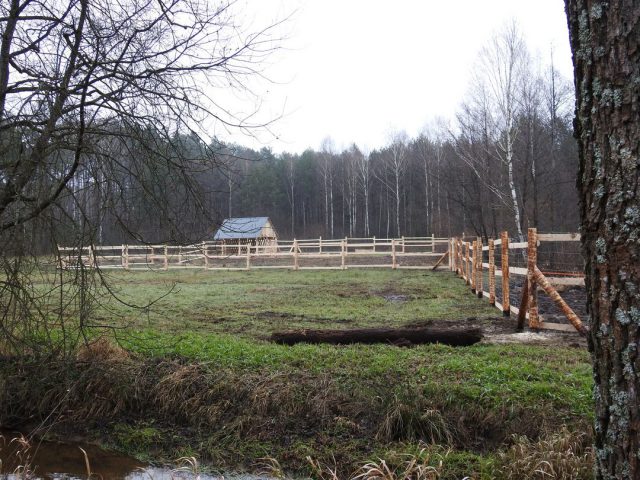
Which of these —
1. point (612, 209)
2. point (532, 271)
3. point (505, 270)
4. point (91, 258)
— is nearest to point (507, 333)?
point (532, 271)

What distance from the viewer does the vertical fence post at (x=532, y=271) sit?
7215 mm

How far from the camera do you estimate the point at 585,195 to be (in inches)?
63.2

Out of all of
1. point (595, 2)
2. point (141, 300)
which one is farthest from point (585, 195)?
point (141, 300)

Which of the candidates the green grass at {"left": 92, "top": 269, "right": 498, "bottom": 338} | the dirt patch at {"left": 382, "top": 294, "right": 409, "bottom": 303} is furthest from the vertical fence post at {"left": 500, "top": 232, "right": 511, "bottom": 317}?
the dirt patch at {"left": 382, "top": 294, "right": 409, "bottom": 303}

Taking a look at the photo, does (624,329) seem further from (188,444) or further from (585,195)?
(188,444)

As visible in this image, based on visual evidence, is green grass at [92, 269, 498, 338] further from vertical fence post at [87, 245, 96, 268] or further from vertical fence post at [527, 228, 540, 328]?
vertical fence post at [527, 228, 540, 328]

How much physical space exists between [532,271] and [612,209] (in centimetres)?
617

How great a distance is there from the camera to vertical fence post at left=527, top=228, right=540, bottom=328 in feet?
23.7

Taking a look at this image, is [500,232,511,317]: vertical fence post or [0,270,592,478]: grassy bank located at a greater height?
[500,232,511,317]: vertical fence post

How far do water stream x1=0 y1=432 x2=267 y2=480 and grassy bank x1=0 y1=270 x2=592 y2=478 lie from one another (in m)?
0.19

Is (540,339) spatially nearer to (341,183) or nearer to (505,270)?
(505,270)

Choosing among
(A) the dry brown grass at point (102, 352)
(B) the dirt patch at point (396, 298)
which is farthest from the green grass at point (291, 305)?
(A) the dry brown grass at point (102, 352)

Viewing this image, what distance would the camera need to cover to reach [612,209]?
4.93 feet

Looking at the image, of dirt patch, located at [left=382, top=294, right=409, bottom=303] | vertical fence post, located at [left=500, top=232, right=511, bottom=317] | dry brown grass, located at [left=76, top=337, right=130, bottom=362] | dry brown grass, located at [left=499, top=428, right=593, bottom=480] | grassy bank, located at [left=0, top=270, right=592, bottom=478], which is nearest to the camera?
dry brown grass, located at [left=499, top=428, right=593, bottom=480]
